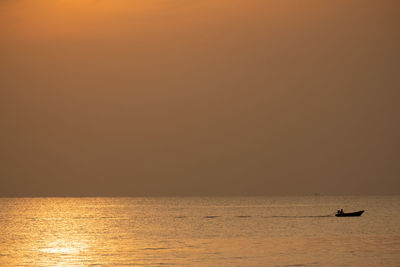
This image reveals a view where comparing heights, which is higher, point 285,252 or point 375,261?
point 285,252

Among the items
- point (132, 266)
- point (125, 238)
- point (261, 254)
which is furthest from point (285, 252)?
point (125, 238)

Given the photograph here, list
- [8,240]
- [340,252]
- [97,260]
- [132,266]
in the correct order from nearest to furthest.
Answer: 1. [132,266]
2. [97,260]
3. [340,252]
4. [8,240]

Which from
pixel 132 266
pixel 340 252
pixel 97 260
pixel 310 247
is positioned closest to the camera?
pixel 132 266

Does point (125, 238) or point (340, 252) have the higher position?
point (125, 238)

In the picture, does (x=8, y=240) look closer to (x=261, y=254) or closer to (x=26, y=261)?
(x=26, y=261)

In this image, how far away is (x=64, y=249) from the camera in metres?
65.4

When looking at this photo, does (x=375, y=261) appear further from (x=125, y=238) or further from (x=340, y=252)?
(x=125, y=238)

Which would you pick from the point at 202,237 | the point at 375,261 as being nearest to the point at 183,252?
the point at 375,261

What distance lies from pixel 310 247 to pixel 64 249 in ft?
75.5

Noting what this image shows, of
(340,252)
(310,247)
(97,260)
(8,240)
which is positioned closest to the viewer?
(97,260)

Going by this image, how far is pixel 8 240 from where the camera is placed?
3204 inches

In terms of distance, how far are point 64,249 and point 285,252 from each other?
20897 mm

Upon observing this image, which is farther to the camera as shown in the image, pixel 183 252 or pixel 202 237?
pixel 202 237

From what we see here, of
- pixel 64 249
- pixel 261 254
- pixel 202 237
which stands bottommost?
pixel 261 254
